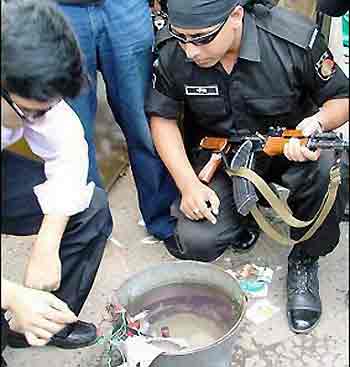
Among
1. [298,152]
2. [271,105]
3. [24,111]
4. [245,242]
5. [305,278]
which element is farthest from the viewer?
[245,242]

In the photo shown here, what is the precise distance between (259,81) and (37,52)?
93cm

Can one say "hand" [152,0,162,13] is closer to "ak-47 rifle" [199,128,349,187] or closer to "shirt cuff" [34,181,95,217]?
"ak-47 rifle" [199,128,349,187]

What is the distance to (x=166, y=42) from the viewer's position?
220cm

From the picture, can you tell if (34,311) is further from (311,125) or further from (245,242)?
(245,242)

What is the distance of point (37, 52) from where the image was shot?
1383 mm

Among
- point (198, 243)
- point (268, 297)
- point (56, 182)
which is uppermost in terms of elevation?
point (56, 182)

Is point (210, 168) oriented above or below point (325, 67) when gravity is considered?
below

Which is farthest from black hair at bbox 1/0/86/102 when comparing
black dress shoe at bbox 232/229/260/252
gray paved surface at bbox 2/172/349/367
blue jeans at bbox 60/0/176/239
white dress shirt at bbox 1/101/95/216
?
black dress shoe at bbox 232/229/260/252

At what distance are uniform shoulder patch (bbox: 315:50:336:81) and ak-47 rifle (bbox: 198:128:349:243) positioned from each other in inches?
6.4

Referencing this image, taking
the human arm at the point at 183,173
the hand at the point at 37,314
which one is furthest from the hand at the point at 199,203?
the hand at the point at 37,314

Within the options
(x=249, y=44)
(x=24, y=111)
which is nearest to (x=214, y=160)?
(x=249, y=44)

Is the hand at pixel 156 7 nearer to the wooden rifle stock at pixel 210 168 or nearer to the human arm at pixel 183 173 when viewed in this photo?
the human arm at pixel 183 173

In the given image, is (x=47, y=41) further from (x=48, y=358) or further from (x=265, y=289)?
(x=265, y=289)

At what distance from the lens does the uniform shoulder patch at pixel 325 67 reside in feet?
6.94
